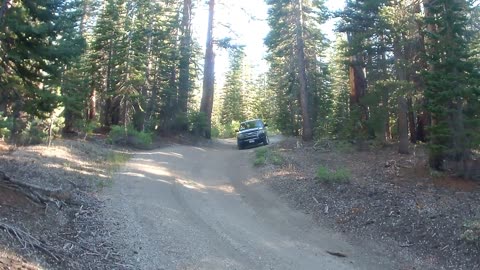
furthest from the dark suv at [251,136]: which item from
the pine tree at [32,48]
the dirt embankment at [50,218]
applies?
the pine tree at [32,48]

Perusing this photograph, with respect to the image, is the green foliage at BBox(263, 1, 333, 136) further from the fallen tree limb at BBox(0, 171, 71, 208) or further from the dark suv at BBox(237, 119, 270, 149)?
the fallen tree limb at BBox(0, 171, 71, 208)

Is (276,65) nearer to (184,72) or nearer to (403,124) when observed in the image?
(184,72)

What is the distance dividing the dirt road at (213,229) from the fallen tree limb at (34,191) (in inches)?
48.0

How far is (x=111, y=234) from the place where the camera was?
841 cm

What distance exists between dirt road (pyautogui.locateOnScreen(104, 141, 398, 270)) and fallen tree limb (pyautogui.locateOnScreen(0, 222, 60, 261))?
3.95ft

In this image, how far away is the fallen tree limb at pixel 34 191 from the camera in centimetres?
845

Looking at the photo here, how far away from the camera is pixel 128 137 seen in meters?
23.2

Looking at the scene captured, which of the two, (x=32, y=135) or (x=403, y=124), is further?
(x=403, y=124)

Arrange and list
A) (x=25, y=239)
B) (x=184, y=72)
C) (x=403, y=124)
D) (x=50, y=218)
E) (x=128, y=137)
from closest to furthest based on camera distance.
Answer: (x=25, y=239), (x=50, y=218), (x=403, y=124), (x=128, y=137), (x=184, y=72)

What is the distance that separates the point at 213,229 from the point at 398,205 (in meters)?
4.74

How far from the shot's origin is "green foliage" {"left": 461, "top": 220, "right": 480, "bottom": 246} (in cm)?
838

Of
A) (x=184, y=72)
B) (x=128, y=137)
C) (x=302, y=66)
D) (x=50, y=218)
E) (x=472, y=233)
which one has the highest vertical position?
(x=302, y=66)

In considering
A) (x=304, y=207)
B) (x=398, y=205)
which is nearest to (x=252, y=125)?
(x=304, y=207)

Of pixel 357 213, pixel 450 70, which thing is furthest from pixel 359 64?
pixel 357 213
